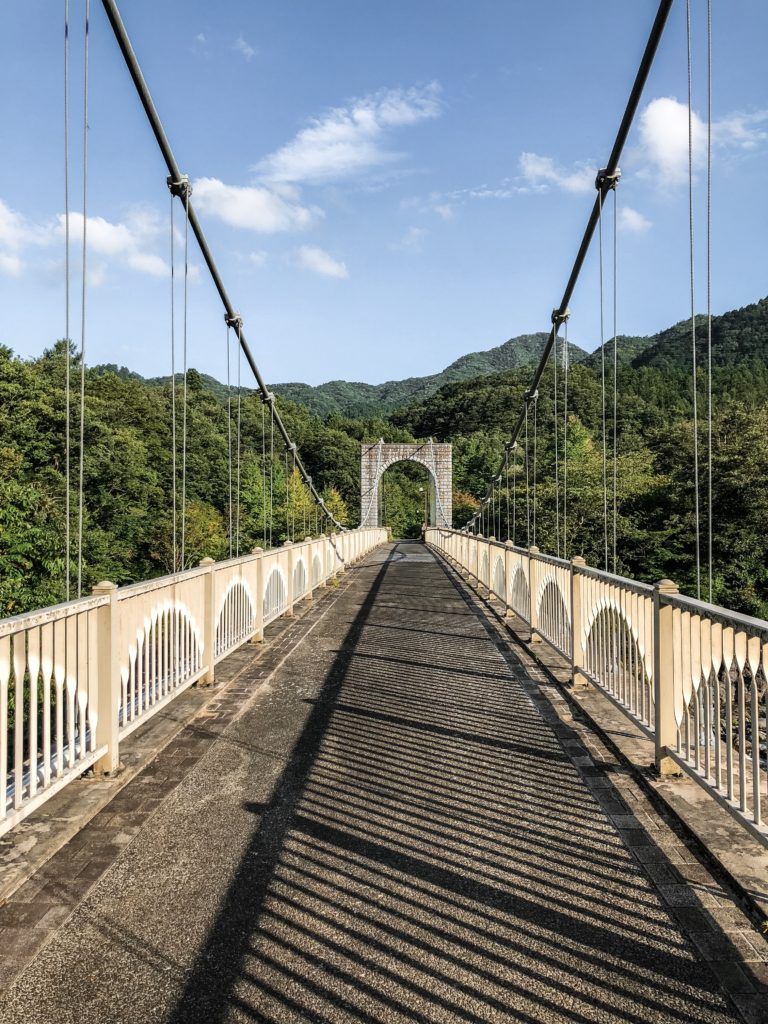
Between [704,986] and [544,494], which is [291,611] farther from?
[544,494]

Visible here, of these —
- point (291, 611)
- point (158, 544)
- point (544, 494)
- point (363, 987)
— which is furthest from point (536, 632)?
point (544, 494)

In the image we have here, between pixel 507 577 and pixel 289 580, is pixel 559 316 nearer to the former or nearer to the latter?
pixel 507 577

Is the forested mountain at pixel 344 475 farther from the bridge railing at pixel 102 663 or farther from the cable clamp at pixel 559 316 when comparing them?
the bridge railing at pixel 102 663

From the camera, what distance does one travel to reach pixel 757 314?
170 feet

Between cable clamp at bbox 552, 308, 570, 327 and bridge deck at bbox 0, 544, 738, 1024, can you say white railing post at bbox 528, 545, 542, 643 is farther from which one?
cable clamp at bbox 552, 308, 570, 327

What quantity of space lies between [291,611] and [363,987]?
23.3 feet

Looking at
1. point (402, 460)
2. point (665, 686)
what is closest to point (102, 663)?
point (665, 686)

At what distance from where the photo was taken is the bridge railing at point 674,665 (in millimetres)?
2416

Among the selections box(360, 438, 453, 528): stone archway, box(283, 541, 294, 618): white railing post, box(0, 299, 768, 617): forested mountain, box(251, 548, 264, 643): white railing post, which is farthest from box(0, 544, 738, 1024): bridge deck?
box(360, 438, 453, 528): stone archway

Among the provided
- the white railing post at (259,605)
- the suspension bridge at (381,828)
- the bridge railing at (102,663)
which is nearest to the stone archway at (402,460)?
the white railing post at (259,605)

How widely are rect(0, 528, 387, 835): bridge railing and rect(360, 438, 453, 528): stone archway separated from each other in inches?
1643

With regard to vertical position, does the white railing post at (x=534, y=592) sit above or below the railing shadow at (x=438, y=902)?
above

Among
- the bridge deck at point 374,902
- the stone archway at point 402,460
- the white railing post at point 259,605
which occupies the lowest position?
the bridge deck at point 374,902

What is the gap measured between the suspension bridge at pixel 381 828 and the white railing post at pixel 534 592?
1.21 m
